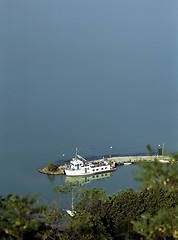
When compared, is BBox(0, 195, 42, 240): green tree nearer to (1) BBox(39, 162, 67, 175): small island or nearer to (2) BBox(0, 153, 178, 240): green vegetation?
(2) BBox(0, 153, 178, 240): green vegetation

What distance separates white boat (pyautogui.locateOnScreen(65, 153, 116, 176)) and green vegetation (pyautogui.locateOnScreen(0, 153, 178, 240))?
2774 mm

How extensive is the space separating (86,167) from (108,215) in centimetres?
310

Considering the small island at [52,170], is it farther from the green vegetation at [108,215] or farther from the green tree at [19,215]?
the green tree at [19,215]

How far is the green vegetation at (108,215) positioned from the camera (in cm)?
153

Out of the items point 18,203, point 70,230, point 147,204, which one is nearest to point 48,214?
point 70,230

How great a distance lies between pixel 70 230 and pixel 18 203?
1623 mm

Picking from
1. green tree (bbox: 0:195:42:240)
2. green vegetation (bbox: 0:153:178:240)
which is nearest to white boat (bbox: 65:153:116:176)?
green vegetation (bbox: 0:153:178:240)

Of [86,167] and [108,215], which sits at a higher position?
[86,167]

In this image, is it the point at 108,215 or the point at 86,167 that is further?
the point at 86,167

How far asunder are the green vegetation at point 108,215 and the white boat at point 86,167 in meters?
2.77

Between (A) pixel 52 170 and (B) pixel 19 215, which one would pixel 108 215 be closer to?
(B) pixel 19 215

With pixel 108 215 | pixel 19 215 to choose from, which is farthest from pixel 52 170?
pixel 19 215

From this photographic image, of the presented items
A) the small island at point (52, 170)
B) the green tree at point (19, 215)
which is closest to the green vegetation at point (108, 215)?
the green tree at point (19, 215)

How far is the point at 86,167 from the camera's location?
6816mm
